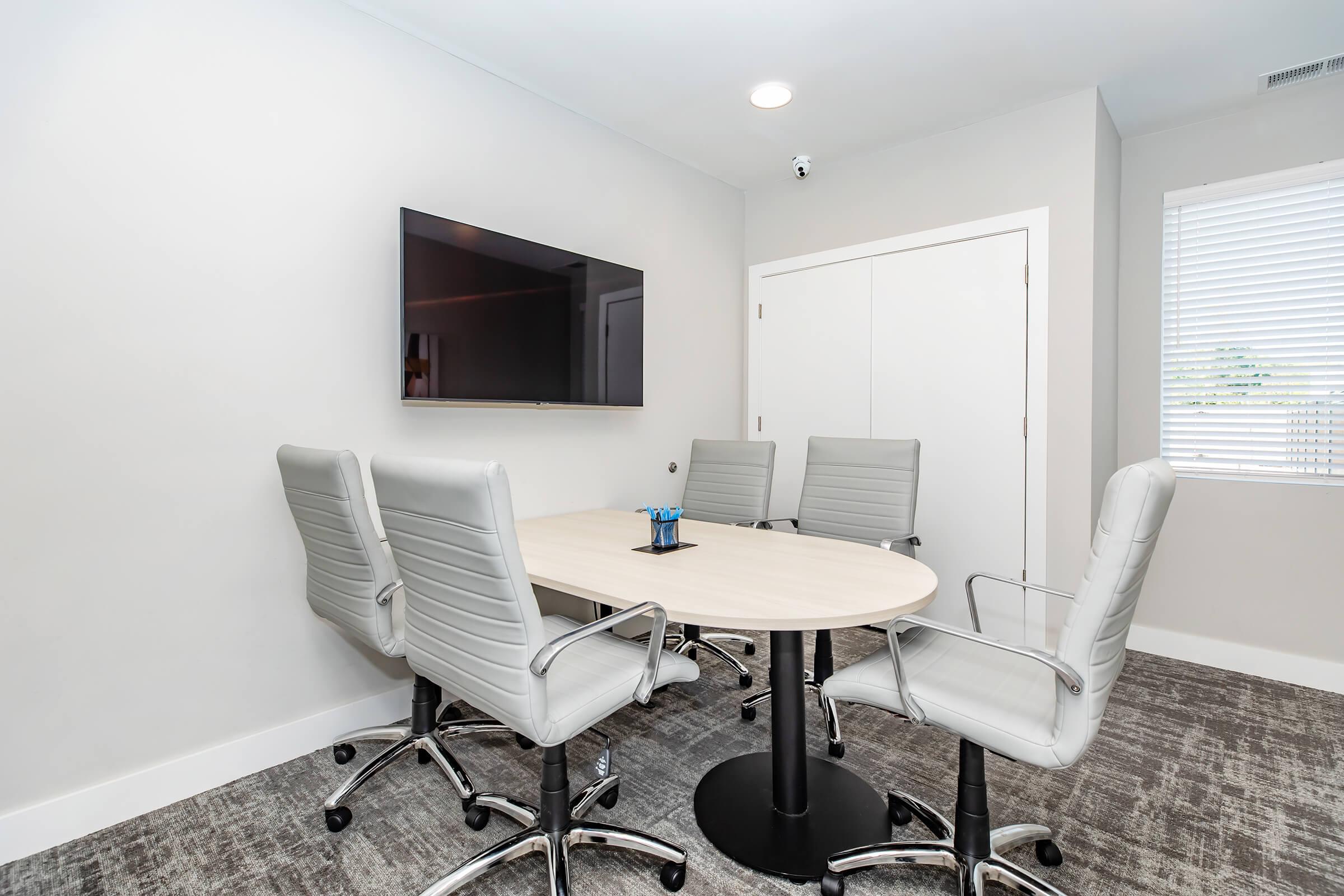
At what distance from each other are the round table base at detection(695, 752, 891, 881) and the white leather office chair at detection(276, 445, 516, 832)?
0.76m

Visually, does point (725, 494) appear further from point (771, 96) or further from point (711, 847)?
point (771, 96)

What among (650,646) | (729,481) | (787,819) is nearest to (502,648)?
(650,646)

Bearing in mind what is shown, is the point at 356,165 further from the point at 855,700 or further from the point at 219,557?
the point at 855,700

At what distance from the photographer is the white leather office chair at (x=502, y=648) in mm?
1307

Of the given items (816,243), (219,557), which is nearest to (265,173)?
(219,557)

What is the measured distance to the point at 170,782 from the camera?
201 cm

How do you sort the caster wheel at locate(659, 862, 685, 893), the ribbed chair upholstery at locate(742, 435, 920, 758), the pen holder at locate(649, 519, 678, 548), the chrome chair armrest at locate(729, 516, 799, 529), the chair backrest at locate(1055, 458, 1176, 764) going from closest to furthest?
the chair backrest at locate(1055, 458, 1176, 764) < the caster wheel at locate(659, 862, 685, 893) < the pen holder at locate(649, 519, 678, 548) < the ribbed chair upholstery at locate(742, 435, 920, 758) < the chrome chair armrest at locate(729, 516, 799, 529)

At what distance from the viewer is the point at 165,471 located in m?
2.02

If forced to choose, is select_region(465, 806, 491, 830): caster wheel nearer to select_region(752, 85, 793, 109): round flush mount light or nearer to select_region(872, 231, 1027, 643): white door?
select_region(872, 231, 1027, 643): white door

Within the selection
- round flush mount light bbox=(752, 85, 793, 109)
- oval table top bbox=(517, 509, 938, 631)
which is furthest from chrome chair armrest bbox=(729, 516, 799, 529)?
round flush mount light bbox=(752, 85, 793, 109)

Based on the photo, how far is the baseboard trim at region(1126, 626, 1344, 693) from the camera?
2.93 m

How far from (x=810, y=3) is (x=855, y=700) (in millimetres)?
2429

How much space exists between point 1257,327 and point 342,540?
166 inches

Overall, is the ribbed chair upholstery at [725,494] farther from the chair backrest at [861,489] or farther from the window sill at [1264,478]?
the window sill at [1264,478]
